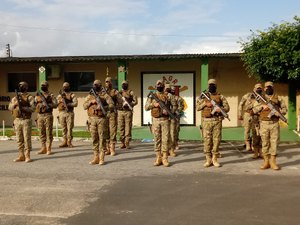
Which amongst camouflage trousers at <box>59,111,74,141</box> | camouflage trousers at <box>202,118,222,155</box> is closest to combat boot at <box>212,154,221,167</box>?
camouflage trousers at <box>202,118,222,155</box>

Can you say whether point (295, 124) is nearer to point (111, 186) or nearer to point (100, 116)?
point (100, 116)

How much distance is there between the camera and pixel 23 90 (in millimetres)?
9484

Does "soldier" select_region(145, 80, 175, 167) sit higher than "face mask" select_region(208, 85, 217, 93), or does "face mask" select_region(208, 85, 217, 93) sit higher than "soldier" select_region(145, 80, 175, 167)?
"face mask" select_region(208, 85, 217, 93)

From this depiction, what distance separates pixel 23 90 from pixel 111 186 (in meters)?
3.77

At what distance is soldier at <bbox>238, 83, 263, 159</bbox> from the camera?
9.72 metres

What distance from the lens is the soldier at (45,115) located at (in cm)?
1055

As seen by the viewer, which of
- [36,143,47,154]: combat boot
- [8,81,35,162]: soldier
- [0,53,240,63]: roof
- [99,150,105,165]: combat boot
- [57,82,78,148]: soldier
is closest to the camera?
[99,150,105,165]: combat boot

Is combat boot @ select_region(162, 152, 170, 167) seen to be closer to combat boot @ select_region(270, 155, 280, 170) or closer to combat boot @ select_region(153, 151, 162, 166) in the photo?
combat boot @ select_region(153, 151, 162, 166)

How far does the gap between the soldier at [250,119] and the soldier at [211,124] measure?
1386 millimetres

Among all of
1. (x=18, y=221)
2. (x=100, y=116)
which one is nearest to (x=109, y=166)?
(x=100, y=116)

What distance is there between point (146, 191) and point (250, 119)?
467 cm

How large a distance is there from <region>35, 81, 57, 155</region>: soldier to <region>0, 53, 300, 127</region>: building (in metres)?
5.52

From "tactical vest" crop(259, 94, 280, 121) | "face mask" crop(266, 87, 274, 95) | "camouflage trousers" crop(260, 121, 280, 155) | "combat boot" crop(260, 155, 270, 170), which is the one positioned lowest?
"combat boot" crop(260, 155, 270, 170)

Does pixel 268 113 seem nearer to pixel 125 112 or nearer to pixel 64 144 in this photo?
pixel 125 112
